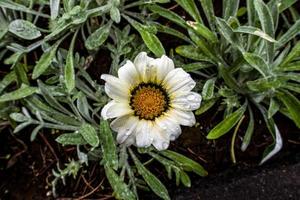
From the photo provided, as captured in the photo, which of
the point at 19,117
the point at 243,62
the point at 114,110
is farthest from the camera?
the point at 19,117

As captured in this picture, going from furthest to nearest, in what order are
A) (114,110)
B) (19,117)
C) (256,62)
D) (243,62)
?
(19,117) < (243,62) < (256,62) < (114,110)

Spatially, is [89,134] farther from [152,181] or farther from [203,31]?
[203,31]

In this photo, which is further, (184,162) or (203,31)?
(184,162)

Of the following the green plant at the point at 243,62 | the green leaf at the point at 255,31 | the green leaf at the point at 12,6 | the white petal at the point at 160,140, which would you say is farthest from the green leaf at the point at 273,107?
the green leaf at the point at 12,6

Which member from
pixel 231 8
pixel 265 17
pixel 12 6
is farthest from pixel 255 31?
pixel 12 6

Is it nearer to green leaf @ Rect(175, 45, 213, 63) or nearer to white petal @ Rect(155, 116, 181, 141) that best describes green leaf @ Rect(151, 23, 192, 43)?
green leaf @ Rect(175, 45, 213, 63)

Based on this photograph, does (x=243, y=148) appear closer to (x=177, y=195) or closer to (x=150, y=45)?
(x=177, y=195)

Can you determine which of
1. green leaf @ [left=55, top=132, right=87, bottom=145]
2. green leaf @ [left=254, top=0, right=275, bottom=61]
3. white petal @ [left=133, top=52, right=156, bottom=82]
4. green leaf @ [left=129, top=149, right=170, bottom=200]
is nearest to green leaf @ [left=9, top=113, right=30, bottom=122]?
green leaf @ [left=55, top=132, right=87, bottom=145]
